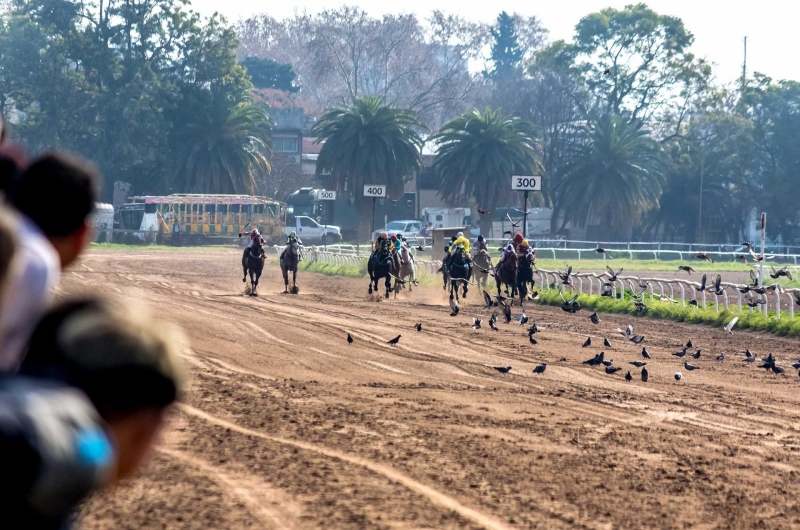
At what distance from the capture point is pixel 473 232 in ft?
210

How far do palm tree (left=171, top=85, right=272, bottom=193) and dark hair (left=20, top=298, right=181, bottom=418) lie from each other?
229 feet

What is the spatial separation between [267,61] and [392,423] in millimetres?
93007

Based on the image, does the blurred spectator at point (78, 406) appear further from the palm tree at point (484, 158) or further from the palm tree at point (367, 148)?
the palm tree at point (367, 148)

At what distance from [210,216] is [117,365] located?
63.1 m

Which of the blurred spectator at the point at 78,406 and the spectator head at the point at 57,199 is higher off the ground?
the spectator head at the point at 57,199

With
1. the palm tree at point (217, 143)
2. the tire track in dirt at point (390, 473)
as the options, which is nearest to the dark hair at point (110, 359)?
the tire track in dirt at point (390, 473)

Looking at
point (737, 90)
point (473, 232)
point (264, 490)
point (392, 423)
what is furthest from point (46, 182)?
point (737, 90)

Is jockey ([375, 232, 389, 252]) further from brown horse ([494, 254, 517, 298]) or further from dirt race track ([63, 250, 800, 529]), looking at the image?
dirt race track ([63, 250, 800, 529])

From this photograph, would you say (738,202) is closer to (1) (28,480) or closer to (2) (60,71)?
(2) (60,71)

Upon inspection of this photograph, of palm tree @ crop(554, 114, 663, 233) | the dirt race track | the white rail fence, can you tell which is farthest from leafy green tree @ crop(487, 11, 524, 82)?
the dirt race track

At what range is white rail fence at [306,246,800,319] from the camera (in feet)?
74.0

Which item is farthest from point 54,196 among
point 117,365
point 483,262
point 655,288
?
point 655,288

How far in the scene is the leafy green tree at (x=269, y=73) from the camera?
99.6m

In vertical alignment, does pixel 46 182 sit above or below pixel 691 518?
above
